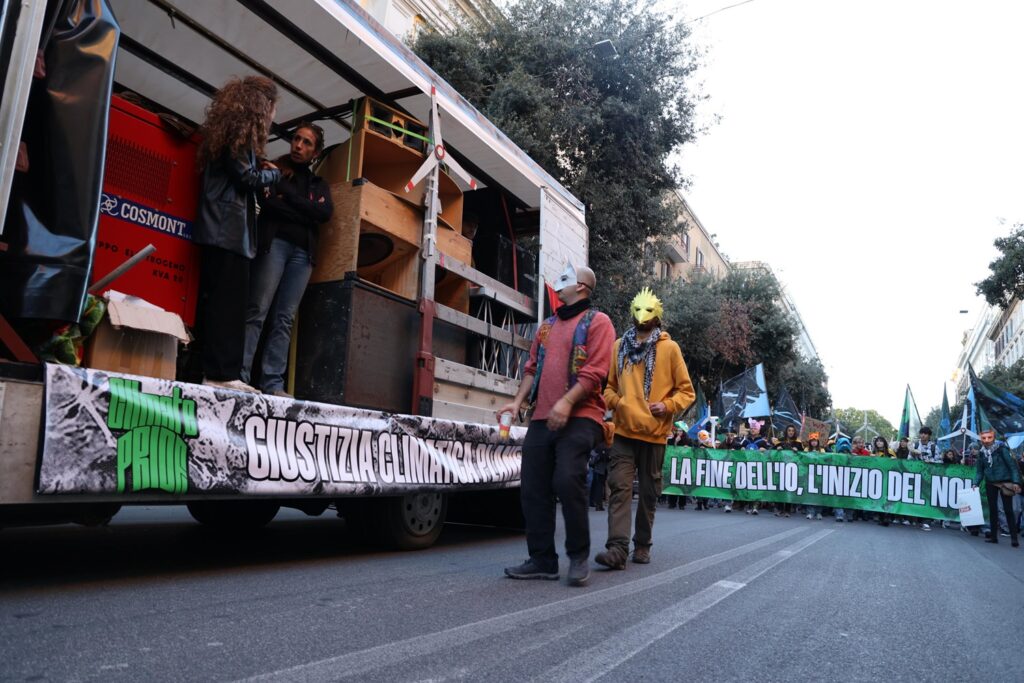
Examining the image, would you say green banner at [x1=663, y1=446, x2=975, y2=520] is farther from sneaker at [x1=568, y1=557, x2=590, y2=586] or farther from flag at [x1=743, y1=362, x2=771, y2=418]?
sneaker at [x1=568, y1=557, x2=590, y2=586]

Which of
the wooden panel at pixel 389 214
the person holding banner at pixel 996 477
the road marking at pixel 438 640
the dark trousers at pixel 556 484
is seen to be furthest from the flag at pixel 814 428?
the road marking at pixel 438 640

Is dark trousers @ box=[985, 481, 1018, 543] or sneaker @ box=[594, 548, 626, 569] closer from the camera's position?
sneaker @ box=[594, 548, 626, 569]

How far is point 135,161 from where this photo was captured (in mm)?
4082

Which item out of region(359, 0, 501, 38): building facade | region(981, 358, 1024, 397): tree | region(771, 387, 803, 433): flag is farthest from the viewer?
region(981, 358, 1024, 397): tree

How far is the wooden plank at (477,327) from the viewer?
582 cm

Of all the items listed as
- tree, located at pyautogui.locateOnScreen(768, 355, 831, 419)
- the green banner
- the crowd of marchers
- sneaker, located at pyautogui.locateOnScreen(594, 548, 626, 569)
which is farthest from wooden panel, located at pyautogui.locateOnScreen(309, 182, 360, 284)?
tree, located at pyautogui.locateOnScreen(768, 355, 831, 419)

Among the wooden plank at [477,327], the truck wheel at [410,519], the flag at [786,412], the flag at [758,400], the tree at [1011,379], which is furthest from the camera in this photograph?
the tree at [1011,379]

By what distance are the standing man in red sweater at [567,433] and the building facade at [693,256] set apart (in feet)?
97.6

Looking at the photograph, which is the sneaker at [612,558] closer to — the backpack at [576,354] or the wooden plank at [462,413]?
the backpack at [576,354]

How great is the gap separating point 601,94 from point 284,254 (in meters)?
12.6

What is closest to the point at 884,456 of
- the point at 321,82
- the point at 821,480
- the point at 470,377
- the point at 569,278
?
the point at 821,480

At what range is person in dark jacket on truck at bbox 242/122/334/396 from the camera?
4664 mm

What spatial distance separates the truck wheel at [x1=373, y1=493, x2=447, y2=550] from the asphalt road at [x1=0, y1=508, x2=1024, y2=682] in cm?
13

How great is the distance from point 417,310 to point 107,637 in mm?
3126
